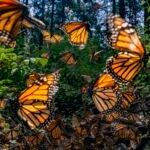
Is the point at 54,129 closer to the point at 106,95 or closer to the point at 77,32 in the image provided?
the point at 106,95

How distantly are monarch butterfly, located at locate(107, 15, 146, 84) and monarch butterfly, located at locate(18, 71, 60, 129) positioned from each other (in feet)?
2.53

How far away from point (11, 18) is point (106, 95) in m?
3.94

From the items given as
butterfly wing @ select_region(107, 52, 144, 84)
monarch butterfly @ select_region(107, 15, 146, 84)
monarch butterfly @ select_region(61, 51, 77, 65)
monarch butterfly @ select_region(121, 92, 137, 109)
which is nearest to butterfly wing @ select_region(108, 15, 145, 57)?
monarch butterfly @ select_region(107, 15, 146, 84)

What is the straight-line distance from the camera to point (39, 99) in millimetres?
5762

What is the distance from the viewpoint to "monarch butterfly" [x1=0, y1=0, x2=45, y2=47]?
11.0 feet

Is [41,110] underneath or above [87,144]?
above

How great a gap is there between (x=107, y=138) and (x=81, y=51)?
13.5 meters

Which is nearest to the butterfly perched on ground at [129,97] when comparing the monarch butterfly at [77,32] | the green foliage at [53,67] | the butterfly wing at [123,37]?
the green foliage at [53,67]

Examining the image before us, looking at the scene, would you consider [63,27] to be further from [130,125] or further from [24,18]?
[24,18]

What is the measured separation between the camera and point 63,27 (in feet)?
28.6

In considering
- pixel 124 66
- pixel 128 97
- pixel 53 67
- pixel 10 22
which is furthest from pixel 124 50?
pixel 53 67

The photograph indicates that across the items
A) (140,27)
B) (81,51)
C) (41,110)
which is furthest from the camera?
(81,51)

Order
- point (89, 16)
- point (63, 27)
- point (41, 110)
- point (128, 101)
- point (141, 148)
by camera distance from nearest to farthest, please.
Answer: point (41, 110) → point (141, 148) → point (128, 101) → point (63, 27) → point (89, 16)

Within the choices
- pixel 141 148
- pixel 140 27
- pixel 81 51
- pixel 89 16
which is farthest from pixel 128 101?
pixel 89 16
